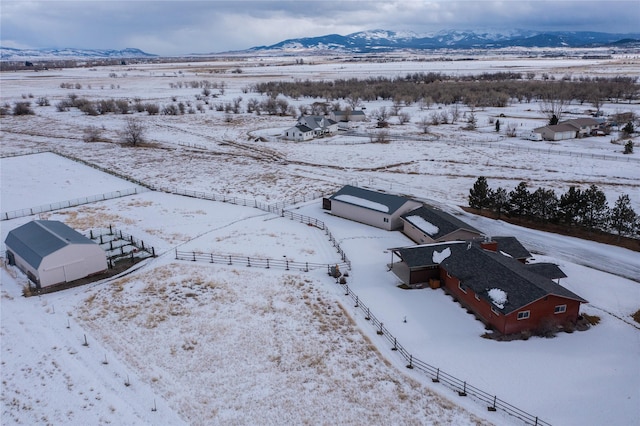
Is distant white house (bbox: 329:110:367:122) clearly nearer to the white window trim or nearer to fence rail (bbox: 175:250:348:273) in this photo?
fence rail (bbox: 175:250:348:273)

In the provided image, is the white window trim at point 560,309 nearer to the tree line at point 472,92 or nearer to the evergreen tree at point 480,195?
the evergreen tree at point 480,195

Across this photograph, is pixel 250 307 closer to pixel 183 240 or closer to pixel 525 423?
pixel 183 240

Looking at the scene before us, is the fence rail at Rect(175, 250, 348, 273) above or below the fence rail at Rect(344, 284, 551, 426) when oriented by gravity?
above

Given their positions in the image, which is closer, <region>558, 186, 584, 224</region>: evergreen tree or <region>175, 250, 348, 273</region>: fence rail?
<region>175, 250, 348, 273</region>: fence rail

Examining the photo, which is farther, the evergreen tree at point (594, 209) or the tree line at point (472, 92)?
the tree line at point (472, 92)

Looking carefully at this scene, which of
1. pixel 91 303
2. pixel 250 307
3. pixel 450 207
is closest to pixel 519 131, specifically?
pixel 450 207

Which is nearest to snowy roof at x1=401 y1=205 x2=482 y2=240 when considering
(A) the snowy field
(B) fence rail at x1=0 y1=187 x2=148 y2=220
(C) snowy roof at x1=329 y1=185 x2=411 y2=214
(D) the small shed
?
(C) snowy roof at x1=329 y1=185 x2=411 y2=214

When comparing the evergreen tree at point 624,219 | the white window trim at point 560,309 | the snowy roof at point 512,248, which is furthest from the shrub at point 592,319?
the evergreen tree at point 624,219
